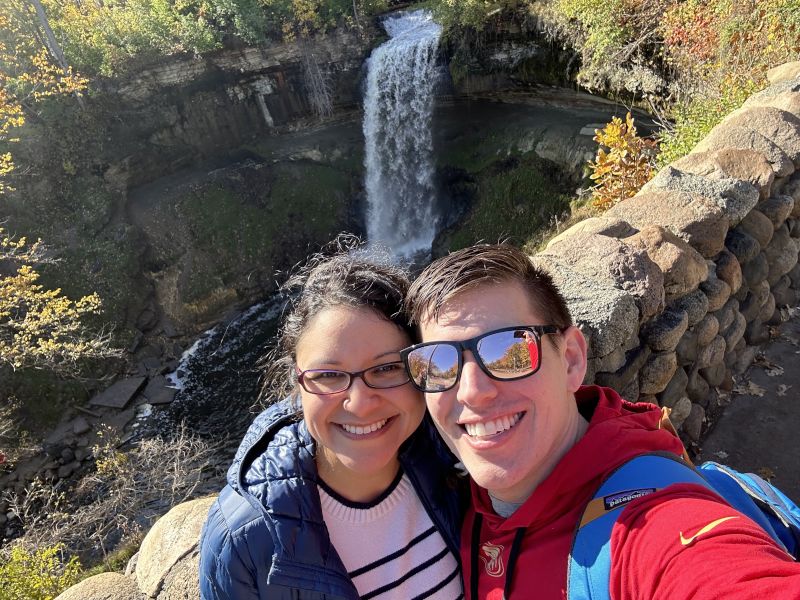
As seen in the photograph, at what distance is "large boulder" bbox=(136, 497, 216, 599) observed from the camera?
2.25 metres

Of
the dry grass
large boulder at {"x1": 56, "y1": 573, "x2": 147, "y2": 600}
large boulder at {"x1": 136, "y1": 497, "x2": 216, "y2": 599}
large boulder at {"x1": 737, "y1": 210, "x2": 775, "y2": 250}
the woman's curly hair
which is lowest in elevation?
the dry grass

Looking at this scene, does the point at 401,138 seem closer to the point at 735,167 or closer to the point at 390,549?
the point at 735,167

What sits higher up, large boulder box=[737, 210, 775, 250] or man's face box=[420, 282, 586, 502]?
man's face box=[420, 282, 586, 502]

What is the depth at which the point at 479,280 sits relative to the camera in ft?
4.02

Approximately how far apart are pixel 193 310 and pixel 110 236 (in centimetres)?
325

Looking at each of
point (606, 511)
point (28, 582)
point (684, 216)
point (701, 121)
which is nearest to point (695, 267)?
point (684, 216)

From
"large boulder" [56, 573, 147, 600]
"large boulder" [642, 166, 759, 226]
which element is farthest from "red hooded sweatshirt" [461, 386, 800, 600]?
"large boulder" [642, 166, 759, 226]

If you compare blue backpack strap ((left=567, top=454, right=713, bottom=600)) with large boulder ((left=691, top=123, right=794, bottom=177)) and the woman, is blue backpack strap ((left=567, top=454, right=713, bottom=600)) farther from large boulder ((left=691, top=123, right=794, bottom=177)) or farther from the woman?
large boulder ((left=691, top=123, right=794, bottom=177))

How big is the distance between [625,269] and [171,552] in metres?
2.61

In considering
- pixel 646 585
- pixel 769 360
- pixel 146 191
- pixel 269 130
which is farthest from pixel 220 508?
pixel 269 130

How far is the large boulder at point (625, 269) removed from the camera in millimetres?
2566

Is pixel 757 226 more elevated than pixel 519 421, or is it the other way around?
pixel 519 421

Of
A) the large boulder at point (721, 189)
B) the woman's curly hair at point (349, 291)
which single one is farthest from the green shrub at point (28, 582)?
the large boulder at point (721, 189)

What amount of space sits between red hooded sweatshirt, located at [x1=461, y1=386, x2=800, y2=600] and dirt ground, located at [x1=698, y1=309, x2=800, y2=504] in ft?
7.51
